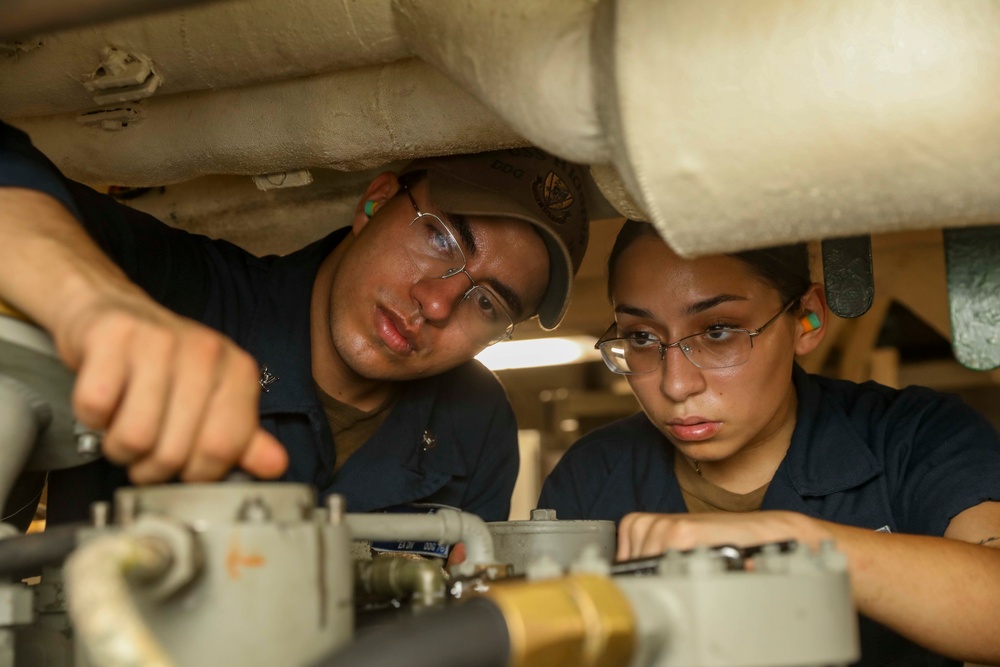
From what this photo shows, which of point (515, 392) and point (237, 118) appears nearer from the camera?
point (237, 118)

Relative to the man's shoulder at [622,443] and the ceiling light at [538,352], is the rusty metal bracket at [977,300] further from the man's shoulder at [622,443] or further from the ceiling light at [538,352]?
the ceiling light at [538,352]

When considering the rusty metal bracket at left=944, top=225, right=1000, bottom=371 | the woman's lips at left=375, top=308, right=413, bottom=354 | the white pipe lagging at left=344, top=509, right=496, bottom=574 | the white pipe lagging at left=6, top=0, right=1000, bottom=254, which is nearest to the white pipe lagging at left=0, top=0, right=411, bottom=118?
the white pipe lagging at left=6, top=0, right=1000, bottom=254

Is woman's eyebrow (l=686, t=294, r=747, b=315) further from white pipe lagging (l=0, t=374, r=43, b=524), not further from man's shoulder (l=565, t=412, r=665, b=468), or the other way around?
white pipe lagging (l=0, t=374, r=43, b=524)

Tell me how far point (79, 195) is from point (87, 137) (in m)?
0.16

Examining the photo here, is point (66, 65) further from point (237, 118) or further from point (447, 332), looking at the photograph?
point (447, 332)

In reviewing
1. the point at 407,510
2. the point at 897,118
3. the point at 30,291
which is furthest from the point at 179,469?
the point at 407,510

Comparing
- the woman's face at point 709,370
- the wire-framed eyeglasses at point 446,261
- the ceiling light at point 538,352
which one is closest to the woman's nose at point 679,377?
the woman's face at point 709,370

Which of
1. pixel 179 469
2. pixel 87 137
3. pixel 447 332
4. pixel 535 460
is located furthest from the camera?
pixel 535 460

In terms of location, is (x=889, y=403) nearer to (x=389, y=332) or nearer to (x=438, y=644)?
(x=389, y=332)

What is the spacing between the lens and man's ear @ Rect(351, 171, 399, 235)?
177 cm

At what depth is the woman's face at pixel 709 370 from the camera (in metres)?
1.48

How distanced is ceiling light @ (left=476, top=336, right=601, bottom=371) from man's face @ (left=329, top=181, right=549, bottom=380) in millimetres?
2570

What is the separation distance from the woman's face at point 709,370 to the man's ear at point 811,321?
0.06m

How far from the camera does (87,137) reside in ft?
4.89
